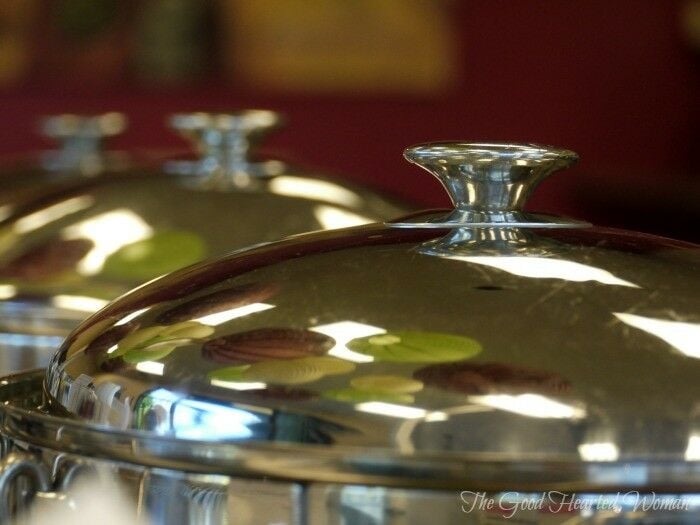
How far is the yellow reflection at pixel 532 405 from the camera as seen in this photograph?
1.53 feet

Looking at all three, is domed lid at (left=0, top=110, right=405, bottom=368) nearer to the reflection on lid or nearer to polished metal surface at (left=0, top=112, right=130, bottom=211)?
polished metal surface at (left=0, top=112, right=130, bottom=211)

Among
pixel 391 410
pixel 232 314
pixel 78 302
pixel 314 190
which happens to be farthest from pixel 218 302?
pixel 314 190

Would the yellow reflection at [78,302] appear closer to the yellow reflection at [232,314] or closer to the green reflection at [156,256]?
the green reflection at [156,256]

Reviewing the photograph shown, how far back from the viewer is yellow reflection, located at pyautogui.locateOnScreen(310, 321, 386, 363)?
499mm

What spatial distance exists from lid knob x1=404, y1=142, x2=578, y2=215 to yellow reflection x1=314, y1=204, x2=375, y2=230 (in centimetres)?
35

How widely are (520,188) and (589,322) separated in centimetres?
12

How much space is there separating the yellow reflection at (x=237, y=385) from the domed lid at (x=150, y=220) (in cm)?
37

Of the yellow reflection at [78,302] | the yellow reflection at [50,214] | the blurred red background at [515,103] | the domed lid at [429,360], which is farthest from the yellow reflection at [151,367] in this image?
the blurred red background at [515,103]

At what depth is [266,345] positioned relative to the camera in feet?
1.70

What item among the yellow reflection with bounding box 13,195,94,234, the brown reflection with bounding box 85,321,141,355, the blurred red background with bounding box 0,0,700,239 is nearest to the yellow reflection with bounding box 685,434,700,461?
the brown reflection with bounding box 85,321,141,355

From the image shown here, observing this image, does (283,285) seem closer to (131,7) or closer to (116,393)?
(116,393)

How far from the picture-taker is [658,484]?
0.46 meters

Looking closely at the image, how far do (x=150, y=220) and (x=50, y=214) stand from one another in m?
0.09

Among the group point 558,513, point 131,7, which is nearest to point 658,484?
point 558,513
